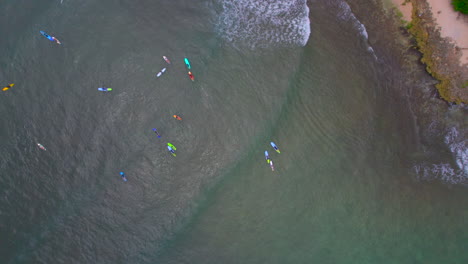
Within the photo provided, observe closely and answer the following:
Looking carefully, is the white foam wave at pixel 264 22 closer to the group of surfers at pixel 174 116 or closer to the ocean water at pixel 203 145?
the ocean water at pixel 203 145

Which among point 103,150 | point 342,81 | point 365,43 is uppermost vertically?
point 365,43

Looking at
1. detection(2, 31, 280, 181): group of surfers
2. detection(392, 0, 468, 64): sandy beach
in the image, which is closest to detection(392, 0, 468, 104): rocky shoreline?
detection(392, 0, 468, 64): sandy beach

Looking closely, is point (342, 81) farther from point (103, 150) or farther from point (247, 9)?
point (103, 150)

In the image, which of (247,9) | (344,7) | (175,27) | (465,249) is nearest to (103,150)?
(175,27)

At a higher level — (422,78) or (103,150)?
(422,78)

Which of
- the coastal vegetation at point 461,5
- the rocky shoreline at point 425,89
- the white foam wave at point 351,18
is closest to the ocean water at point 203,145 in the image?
the white foam wave at point 351,18

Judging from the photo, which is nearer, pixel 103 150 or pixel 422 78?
pixel 103 150

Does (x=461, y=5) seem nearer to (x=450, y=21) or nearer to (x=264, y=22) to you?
(x=450, y=21)
